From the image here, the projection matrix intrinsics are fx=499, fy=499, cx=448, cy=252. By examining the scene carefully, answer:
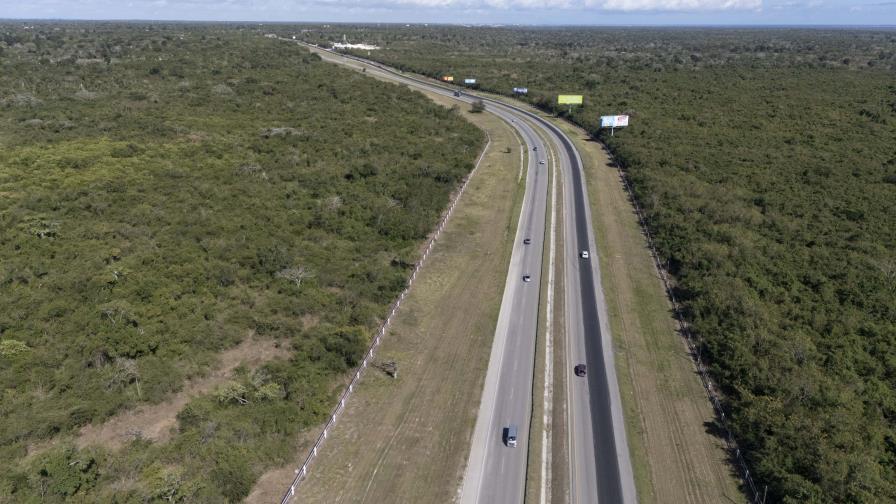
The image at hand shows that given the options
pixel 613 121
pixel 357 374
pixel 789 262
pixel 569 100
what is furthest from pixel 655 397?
pixel 569 100

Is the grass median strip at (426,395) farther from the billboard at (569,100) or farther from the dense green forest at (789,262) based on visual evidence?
the billboard at (569,100)

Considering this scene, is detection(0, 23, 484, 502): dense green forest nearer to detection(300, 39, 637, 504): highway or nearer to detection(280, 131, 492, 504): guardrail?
detection(280, 131, 492, 504): guardrail

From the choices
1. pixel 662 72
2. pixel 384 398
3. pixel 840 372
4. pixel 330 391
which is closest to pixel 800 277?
pixel 840 372

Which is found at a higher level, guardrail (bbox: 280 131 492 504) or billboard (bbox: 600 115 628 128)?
billboard (bbox: 600 115 628 128)

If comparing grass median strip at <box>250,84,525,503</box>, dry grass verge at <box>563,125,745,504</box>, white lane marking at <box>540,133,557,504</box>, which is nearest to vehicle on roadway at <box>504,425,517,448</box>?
white lane marking at <box>540,133,557,504</box>

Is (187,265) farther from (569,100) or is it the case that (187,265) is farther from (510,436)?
(569,100)
